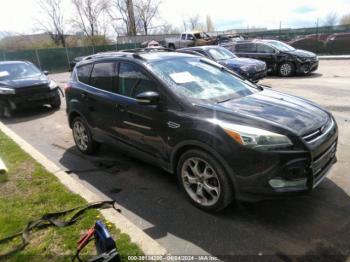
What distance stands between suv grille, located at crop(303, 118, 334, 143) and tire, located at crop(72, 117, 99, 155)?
3.47m

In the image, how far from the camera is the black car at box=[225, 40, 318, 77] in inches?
555

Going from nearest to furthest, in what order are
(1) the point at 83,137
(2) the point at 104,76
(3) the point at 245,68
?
(2) the point at 104,76
(1) the point at 83,137
(3) the point at 245,68

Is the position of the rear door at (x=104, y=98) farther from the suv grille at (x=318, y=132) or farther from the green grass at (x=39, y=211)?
the suv grille at (x=318, y=132)

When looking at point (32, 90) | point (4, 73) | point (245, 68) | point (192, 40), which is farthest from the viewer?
point (192, 40)

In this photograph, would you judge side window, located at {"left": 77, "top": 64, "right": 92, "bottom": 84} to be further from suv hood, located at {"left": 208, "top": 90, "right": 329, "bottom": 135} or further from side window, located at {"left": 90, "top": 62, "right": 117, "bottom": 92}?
suv hood, located at {"left": 208, "top": 90, "right": 329, "bottom": 135}

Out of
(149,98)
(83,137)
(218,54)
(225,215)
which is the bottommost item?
(225,215)

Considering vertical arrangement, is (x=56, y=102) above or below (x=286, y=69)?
above

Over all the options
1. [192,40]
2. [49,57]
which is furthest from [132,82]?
[49,57]

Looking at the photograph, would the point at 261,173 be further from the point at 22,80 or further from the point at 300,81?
the point at 300,81

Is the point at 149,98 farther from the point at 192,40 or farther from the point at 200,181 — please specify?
the point at 192,40

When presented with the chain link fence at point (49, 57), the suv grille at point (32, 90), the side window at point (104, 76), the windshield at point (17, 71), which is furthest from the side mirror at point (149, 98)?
the chain link fence at point (49, 57)

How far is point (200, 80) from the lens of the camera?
163 inches

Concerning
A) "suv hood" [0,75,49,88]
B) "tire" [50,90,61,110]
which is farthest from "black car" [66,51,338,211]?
"tire" [50,90,61,110]

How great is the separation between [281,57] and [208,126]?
12.6 meters
